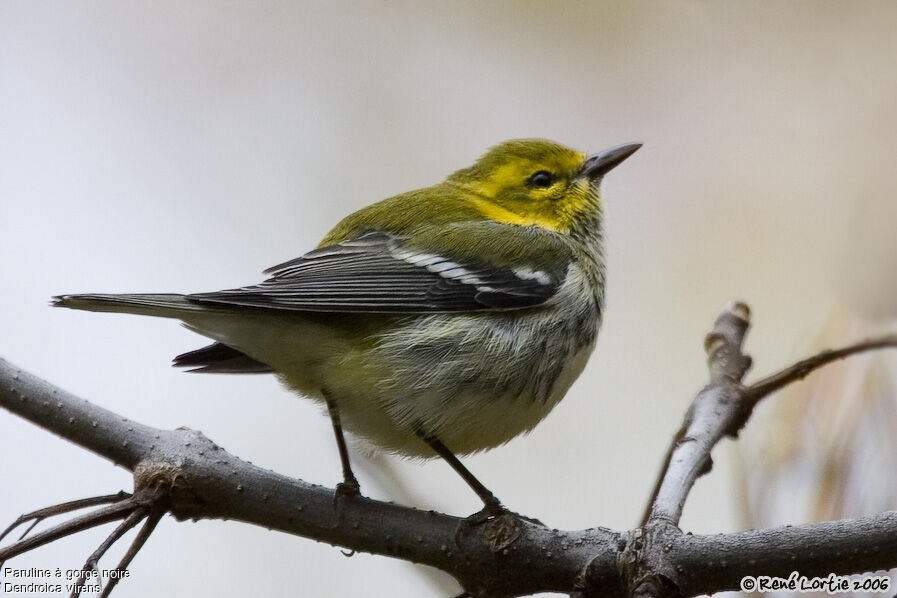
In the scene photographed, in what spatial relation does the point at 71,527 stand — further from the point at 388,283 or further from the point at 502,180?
the point at 502,180

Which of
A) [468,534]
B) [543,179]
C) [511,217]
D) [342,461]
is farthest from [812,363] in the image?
[543,179]

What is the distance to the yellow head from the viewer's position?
12.7 ft

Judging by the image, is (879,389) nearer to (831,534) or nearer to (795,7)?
(831,534)

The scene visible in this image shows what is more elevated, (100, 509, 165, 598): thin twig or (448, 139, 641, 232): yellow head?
(448, 139, 641, 232): yellow head

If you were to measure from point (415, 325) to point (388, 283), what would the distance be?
0.20m

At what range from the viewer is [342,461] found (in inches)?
105

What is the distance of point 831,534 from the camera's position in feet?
6.28

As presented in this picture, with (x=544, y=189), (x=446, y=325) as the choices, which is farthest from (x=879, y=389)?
(x=544, y=189)

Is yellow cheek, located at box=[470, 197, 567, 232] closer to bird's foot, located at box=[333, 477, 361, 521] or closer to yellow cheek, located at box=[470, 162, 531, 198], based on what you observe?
yellow cheek, located at box=[470, 162, 531, 198]

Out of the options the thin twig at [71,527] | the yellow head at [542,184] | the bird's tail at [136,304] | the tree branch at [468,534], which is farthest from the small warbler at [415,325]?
the thin twig at [71,527]

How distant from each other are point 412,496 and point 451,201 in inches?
51.2

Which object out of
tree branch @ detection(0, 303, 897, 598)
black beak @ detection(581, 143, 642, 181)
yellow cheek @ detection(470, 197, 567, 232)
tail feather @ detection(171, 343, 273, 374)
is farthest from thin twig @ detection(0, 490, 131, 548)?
black beak @ detection(581, 143, 642, 181)

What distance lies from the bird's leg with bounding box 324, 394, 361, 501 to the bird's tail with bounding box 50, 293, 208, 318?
500mm

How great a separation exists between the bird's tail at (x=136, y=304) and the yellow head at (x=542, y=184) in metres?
1.54
